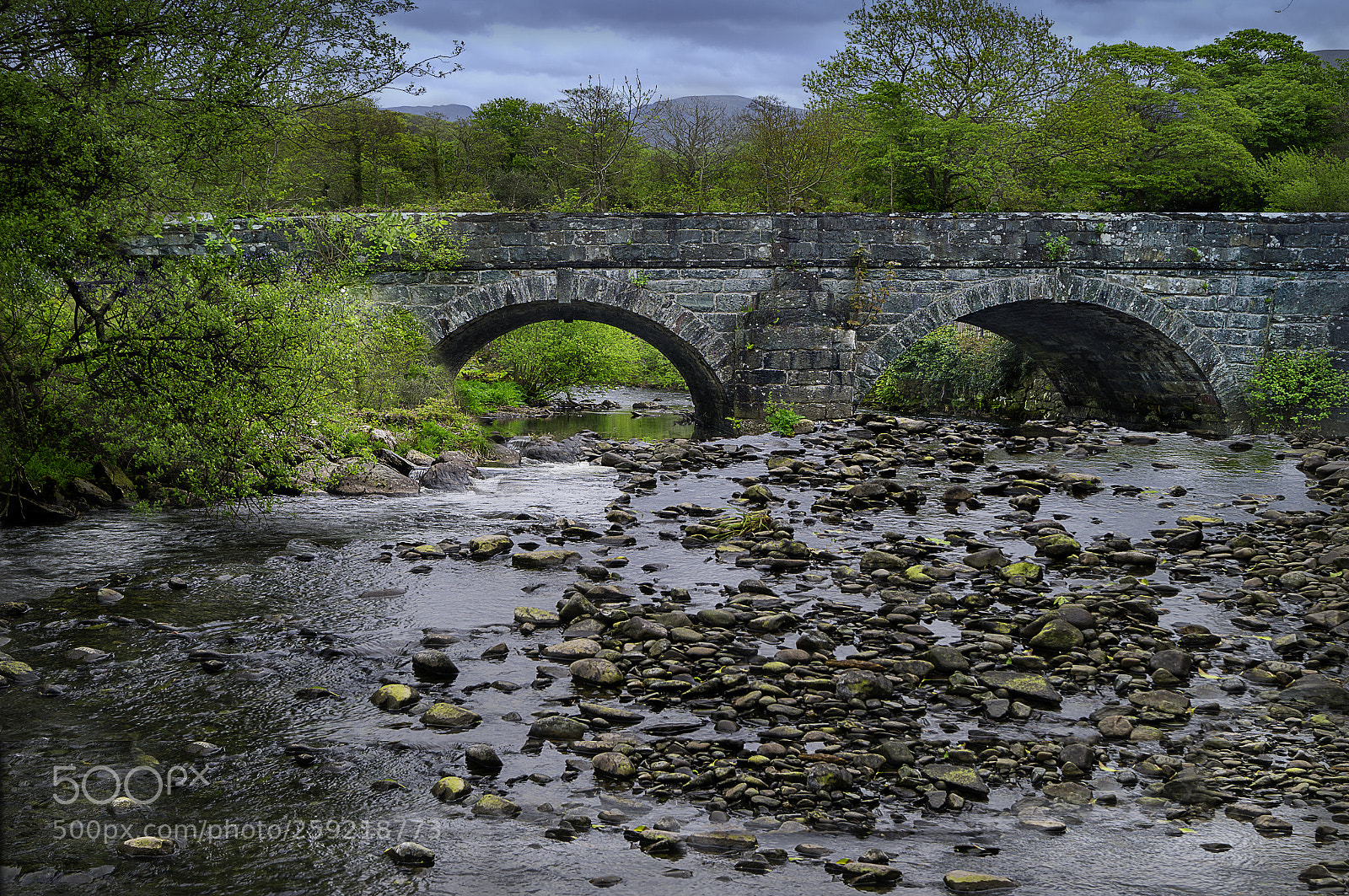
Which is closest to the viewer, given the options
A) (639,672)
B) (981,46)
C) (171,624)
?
(639,672)

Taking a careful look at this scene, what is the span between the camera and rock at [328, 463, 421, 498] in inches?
506

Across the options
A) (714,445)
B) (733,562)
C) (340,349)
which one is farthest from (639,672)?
(714,445)

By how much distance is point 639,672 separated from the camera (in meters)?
5.73

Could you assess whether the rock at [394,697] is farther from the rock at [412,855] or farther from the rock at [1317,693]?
the rock at [1317,693]

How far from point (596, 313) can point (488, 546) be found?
29.7 ft

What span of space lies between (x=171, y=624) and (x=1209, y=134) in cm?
3576

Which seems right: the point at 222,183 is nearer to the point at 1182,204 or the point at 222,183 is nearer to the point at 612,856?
the point at 612,856

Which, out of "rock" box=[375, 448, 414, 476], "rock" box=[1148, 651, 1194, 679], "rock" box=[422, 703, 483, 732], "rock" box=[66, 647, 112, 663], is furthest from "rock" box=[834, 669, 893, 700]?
"rock" box=[375, 448, 414, 476]

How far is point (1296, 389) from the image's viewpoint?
1788 cm

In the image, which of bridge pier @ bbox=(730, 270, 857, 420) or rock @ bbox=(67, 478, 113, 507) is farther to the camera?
bridge pier @ bbox=(730, 270, 857, 420)

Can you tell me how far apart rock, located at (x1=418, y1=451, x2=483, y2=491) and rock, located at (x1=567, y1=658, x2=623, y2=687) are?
8.16 m

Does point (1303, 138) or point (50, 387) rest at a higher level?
point (1303, 138)

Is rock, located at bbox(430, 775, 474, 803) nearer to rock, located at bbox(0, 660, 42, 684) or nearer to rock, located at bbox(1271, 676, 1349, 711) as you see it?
rock, located at bbox(0, 660, 42, 684)

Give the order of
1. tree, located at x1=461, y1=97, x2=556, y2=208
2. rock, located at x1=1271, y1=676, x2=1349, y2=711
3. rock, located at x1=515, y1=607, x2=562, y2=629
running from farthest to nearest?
tree, located at x1=461, y1=97, x2=556, y2=208, rock, located at x1=515, y1=607, x2=562, y2=629, rock, located at x1=1271, y1=676, x2=1349, y2=711
